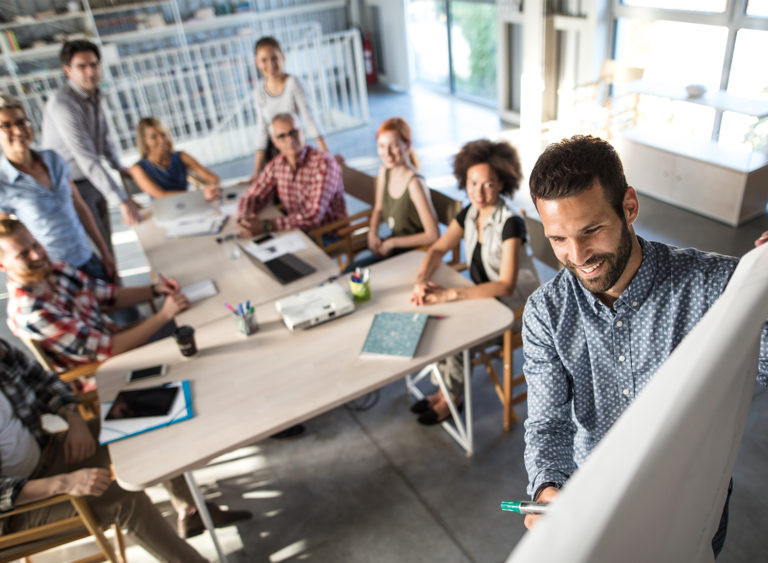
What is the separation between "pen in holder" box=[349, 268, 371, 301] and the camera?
250 cm

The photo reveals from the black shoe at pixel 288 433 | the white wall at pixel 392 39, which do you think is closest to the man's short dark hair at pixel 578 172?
the black shoe at pixel 288 433

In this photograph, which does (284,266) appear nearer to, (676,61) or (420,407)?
(420,407)

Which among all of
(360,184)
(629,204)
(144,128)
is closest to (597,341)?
(629,204)

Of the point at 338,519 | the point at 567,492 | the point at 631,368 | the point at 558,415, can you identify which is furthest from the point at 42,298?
the point at 567,492

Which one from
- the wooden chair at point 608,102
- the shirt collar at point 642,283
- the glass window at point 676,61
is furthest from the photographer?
the wooden chair at point 608,102

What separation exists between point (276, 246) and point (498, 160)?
1268mm

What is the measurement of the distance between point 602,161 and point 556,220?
15cm

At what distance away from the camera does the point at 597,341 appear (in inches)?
49.4

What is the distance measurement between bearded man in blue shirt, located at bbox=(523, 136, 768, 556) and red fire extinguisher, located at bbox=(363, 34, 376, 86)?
28.0 feet

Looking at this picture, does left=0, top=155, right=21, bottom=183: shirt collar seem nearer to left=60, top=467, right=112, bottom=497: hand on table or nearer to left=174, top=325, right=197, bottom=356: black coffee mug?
left=174, top=325, right=197, bottom=356: black coffee mug

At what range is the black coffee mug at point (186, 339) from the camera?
227cm

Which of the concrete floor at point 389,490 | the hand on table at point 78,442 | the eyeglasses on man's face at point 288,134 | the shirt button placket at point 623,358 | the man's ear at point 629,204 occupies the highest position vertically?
the man's ear at point 629,204

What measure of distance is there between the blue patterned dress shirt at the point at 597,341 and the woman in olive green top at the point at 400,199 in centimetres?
179

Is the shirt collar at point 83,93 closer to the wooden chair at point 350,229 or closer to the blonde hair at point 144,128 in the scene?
the blonde hair at point 144,128
